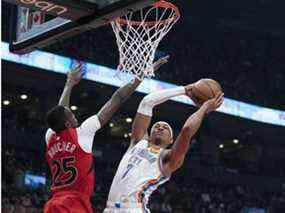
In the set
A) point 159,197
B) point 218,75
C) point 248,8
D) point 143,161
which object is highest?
point 143,161

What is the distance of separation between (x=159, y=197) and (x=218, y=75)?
4.66m

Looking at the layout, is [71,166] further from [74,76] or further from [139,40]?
[139,40]

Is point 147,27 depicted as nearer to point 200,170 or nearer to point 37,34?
point 37,34

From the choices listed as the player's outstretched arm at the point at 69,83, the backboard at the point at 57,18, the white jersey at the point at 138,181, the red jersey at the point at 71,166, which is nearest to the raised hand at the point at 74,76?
the player's outstretched arm at the point at 69,83

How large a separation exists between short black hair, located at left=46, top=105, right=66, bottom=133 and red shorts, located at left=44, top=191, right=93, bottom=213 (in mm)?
394

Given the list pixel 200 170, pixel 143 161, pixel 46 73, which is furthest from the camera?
pixel 200 170

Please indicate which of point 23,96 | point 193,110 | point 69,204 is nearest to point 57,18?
point 69,204

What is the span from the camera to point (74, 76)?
4.55 m

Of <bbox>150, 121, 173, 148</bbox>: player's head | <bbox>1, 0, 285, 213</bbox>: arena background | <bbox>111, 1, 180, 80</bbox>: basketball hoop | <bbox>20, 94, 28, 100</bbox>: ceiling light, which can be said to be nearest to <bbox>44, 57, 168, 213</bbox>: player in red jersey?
<bbox>150, 121, 173, 148</bbox>: player's head

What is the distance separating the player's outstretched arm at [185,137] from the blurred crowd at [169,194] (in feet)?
34.2

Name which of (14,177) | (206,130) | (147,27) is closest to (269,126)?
(206,130)

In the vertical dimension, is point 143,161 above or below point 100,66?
above

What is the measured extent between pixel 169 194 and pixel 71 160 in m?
15.2

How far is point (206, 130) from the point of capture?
22688mm
